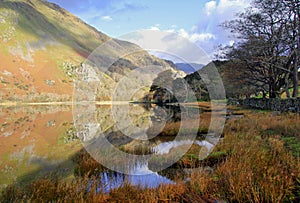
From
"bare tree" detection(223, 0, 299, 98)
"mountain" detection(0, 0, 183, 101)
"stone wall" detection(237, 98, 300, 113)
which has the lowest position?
"stone wall" detection(237, 98, 300, 113)

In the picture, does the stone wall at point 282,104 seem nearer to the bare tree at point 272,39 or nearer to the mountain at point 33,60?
the bare tree at point 272,39

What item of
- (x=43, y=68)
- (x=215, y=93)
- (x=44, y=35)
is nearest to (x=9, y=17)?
(x=44, y=35)

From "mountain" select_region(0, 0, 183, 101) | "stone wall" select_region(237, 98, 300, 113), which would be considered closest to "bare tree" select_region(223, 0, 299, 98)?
"stone wall" select_region(237, 98, 300, 113)

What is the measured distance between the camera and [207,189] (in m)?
5.49

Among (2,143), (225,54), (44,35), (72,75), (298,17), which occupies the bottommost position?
(2,143)

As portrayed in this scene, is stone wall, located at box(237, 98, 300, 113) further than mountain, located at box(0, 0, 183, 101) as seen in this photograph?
No

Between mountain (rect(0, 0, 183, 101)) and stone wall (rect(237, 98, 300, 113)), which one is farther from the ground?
mountain (rect(0, 0, 183, 101))

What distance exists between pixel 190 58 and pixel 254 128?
5.92 metres

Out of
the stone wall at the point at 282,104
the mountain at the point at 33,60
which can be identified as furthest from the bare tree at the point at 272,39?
the mountain at the point at 33,60

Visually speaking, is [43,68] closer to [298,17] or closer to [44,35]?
[44,35]

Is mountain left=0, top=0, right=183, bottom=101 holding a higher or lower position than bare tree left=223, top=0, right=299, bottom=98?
higher

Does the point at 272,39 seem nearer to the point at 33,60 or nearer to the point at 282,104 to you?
the point at 282,104

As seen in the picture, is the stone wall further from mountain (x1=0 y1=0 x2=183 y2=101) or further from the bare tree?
mountain (x1=0 y1=0 x2=183 y2=101)

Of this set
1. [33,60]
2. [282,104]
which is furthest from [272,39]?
[33,60]
